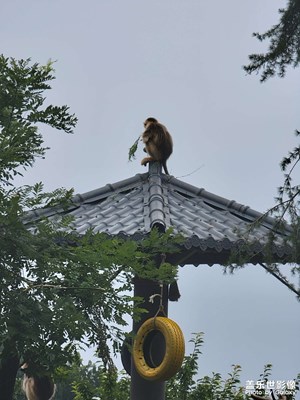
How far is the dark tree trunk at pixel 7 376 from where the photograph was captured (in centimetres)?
955

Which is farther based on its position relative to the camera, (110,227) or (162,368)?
(110,227)

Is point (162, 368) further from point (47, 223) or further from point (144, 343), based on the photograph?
point (47, 223)

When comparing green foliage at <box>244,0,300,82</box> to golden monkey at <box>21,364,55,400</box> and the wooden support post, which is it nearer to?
the wooden support post

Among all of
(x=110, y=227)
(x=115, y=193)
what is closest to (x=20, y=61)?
(x=110, y=227)

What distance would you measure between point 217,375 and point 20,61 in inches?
289

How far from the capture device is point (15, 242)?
8.47 m

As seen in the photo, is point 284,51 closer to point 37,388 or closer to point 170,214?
point 170,214

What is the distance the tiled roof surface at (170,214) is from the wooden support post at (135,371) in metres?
0.65

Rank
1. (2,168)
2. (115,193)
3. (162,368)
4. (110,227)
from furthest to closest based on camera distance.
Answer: (115,193), (110,227), (162,368), (2,168)

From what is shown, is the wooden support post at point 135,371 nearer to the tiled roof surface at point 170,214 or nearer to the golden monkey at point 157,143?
the tiled roof surface at point 170,214

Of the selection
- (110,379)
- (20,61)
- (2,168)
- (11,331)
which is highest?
(20,61)

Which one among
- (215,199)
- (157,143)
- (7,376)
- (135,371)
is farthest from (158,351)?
(157,143)

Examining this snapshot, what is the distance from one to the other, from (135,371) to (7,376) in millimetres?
1645

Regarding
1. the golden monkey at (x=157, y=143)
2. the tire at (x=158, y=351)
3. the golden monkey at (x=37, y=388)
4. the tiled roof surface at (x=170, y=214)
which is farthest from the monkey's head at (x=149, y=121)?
the golden monkey at (x=37, y=388)
